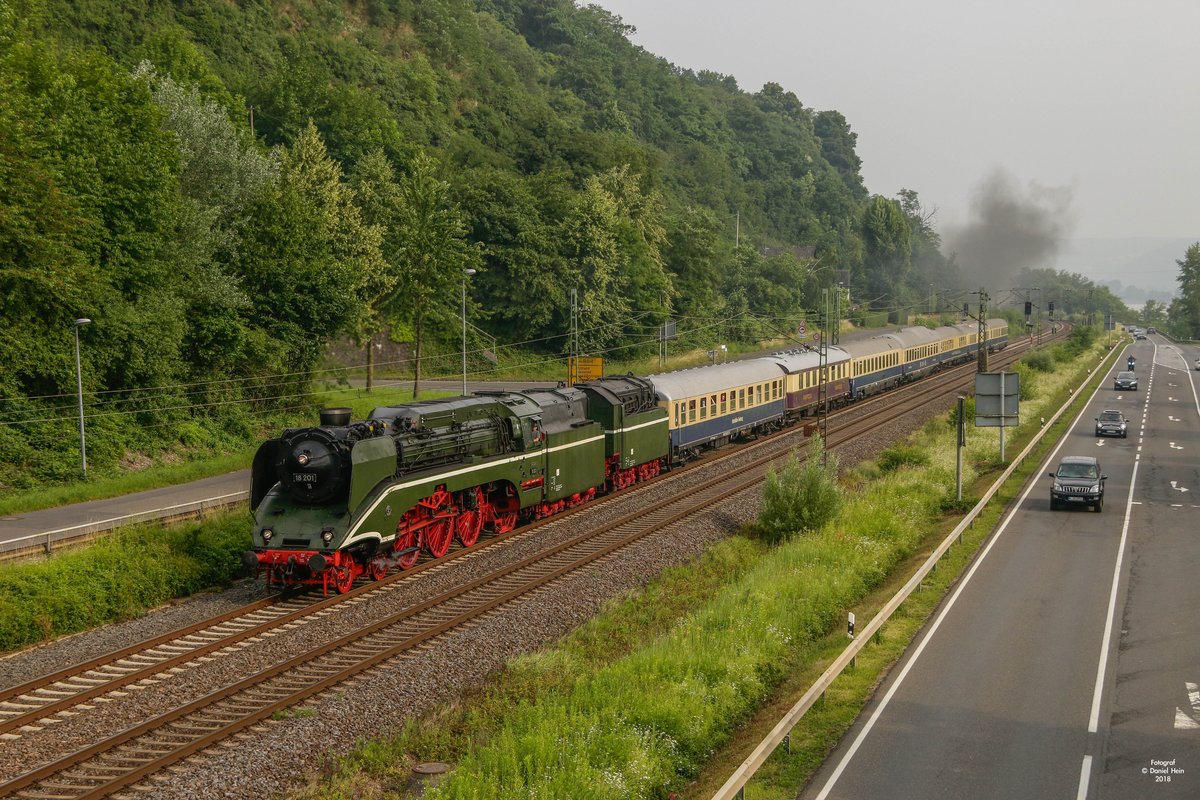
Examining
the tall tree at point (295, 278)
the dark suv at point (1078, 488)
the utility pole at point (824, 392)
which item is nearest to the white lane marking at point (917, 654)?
the dark suv at point (1078, 488)

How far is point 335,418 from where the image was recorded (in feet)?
81.1

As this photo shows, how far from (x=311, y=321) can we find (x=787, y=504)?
31.7m

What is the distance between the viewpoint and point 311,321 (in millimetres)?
54125

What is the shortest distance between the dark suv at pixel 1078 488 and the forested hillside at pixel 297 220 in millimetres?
35908

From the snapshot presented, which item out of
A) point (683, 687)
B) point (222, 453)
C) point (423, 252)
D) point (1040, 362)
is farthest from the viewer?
point (1040, 362)

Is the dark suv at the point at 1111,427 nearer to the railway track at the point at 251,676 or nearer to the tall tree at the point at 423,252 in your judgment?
the railway track at the point at 251,676

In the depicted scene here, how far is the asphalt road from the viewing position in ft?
47.1

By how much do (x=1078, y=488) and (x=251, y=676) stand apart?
93.4ft

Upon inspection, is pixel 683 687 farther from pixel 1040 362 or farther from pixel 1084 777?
pixel 1040 362

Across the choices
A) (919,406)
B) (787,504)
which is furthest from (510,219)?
(787,504)

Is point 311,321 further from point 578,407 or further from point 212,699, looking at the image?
point 212,699

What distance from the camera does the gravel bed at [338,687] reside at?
48.6 ft

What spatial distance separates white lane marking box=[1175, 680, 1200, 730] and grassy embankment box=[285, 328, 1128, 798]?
4.79 m

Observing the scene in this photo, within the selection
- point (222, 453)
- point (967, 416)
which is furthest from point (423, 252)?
point (967, 416)
